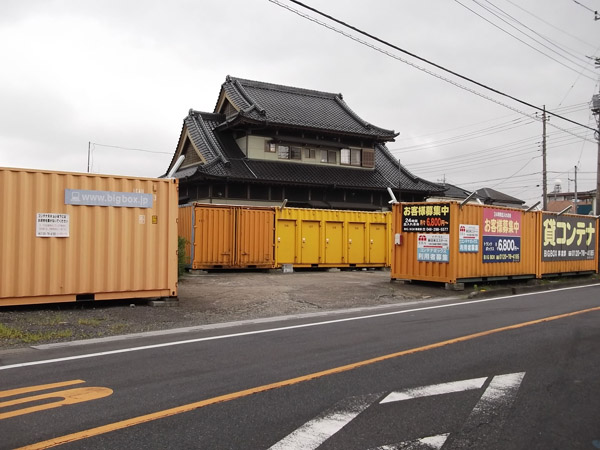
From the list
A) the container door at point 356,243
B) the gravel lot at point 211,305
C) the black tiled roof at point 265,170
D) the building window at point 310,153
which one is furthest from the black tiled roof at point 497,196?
the gravel lot at point 211,305

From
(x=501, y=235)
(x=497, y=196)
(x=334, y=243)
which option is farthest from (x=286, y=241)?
(x=497, y=196)

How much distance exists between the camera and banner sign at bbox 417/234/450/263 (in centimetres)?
1594

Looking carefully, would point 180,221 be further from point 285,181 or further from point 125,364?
point 125,364

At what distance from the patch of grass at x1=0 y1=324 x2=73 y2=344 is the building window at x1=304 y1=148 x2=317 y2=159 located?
2194 centimetres

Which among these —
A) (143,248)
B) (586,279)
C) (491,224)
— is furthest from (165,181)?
(586,279)

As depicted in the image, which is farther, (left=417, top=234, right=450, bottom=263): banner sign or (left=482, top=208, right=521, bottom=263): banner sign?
(left=482, top=208, right=521, bottom=263): banner sign

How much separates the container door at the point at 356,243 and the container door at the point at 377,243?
0.41 metres

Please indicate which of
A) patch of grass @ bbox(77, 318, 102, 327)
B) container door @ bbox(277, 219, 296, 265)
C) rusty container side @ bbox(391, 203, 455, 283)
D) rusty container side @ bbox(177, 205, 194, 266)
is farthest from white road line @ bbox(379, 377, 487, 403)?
container door @ bbox(277, 219, 296, 265)

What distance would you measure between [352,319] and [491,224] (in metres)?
8.35

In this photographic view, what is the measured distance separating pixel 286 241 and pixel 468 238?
736cm

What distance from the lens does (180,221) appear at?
66.5 feet

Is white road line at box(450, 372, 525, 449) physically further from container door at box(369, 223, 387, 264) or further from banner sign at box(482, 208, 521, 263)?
container door at box(369, 223, 387, 264)

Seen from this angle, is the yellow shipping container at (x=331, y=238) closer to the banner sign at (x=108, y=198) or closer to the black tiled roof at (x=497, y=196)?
the banner sign at (x=108, y=198)

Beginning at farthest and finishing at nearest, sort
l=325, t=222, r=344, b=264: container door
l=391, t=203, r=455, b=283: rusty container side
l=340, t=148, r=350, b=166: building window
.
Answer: l=340, t=148, r=350, b=166: building window, l=325, t=222, r=344, b=264: container door, l=391, t=203, r=455, b=283: rusty container side
